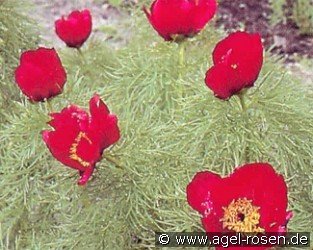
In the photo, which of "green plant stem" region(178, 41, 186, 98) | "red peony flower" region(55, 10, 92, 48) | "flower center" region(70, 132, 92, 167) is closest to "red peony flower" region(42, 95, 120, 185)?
"flower center" region(70, 132, 92, 167)

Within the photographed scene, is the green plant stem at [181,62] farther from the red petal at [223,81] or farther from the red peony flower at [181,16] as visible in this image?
the red petal at [223,81]

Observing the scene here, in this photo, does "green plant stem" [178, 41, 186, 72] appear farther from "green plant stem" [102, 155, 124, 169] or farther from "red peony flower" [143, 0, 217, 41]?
"green plant stem" [102, 155, 124, 169]

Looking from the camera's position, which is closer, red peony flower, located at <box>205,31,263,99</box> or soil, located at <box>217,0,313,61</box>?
red peony flower, located at <box>205,31,263,99</box>

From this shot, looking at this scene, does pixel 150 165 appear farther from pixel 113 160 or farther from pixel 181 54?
pixel 181 54

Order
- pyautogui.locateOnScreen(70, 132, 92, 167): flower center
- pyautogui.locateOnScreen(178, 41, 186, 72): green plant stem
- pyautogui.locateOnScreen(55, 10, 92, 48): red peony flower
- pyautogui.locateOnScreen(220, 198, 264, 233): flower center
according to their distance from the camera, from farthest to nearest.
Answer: pyautogui.locateOnScreen(55, 10, 92, 48): red peony flower → pyautogui.locateOnScreen(178, 41, 186, 72): green plant stem → pyautogui.locateOnScreen(70, 132, 92, 167): flower center → pyautogui.locateOnScreen(220, 198, 264, 233): flower center

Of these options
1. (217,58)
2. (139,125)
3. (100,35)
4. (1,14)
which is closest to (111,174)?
(139,125)

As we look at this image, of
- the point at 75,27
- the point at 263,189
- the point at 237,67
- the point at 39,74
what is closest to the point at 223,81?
the point at 237,67

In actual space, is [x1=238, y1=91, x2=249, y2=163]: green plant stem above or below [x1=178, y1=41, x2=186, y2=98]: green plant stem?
below

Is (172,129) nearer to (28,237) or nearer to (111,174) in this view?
(111,174)

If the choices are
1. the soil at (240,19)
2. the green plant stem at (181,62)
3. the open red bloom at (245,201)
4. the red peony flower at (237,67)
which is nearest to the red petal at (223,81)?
Answer: the red peony flower at (237,67)
